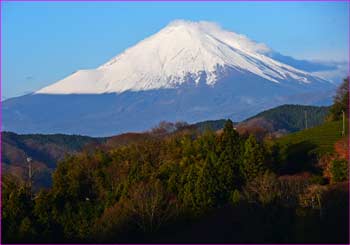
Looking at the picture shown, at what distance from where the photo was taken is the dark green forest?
2189cm

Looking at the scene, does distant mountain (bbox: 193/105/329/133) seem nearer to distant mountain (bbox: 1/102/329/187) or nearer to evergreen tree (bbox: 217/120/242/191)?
distant mountain (bbox: 1/102/329/187)

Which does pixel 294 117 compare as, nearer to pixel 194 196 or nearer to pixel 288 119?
pixel 288 119

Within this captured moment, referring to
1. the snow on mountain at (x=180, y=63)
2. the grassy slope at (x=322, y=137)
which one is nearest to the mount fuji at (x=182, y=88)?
the snow on mountain at (x=180, y=63)

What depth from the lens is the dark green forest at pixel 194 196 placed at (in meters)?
21.9

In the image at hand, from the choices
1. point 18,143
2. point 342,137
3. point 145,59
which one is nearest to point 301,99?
point 145,59

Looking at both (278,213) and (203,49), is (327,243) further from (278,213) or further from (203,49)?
(203,49)

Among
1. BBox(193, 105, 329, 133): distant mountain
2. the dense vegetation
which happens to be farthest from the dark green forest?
the dense vegetation

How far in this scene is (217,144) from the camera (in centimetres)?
2966

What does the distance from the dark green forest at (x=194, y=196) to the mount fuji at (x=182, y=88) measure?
356 feet

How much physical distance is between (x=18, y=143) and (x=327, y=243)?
52.9 meters

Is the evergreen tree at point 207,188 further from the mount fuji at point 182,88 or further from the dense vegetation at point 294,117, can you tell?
the mount fuji at point 182,88

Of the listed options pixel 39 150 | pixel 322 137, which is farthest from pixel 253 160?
pixel 39 150

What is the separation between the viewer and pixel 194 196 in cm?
2608

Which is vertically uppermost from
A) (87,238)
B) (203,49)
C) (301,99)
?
(203,49)
